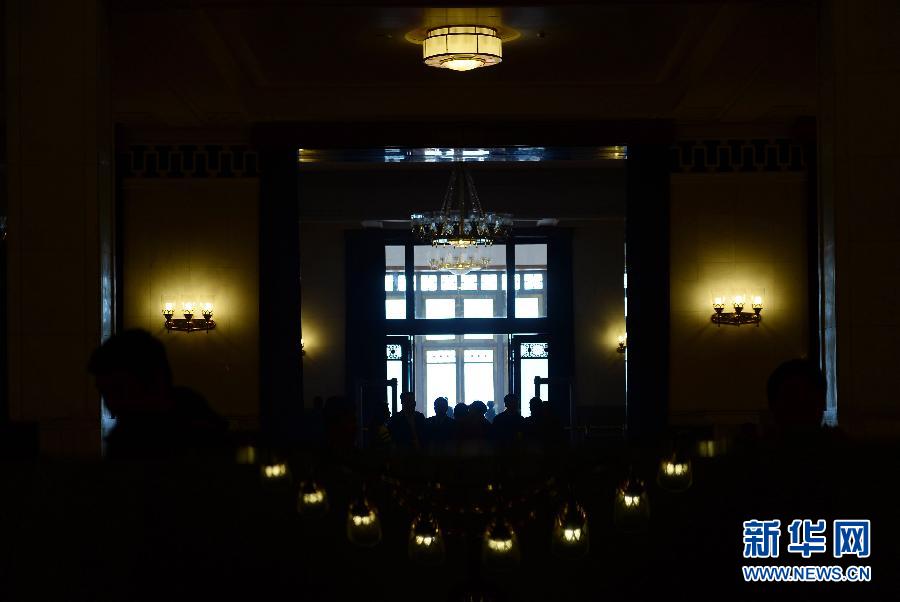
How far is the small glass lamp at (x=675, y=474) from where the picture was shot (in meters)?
2.40

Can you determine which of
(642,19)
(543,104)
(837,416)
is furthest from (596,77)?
(837,416)

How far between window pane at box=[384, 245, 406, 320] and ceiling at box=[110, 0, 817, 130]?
7.75 meters

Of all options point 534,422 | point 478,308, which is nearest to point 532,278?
point 478,308

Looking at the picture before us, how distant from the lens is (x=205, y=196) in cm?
1036

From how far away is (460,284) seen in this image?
18.2 meters

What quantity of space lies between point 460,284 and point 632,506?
15.9 metres

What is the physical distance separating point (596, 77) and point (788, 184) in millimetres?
2452

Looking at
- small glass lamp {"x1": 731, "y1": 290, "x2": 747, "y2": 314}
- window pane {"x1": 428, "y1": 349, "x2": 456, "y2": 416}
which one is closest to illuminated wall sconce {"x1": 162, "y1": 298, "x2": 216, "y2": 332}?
small glass lamp {"x1": 731, "y1": 290, "x2": 747, "y2": 314}

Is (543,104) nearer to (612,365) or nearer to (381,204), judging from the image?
(381,204)

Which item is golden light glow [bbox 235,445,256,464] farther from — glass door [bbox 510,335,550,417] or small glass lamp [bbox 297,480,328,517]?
glass door [bbox 510,335,550,417]

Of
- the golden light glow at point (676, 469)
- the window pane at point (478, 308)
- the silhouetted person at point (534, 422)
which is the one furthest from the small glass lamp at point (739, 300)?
the golden light glow at point (676, 469)

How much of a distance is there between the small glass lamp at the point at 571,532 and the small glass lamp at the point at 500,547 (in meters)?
0.10

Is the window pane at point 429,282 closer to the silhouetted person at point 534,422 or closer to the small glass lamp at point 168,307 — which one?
the silhouetted person at point 534,422

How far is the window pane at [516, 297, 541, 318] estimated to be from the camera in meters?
17.9
